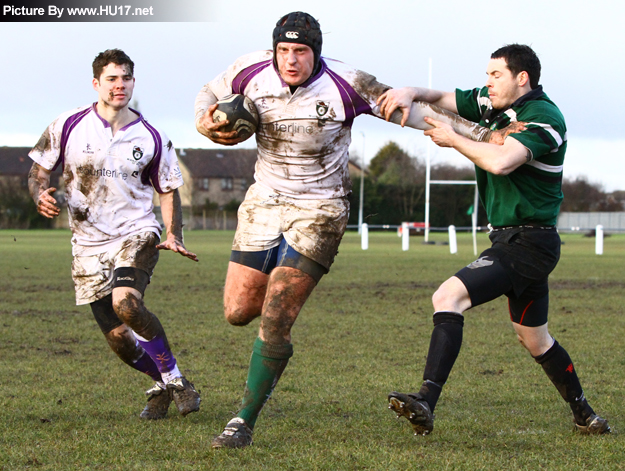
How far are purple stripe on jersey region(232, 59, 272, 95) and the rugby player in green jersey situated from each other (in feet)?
2.59

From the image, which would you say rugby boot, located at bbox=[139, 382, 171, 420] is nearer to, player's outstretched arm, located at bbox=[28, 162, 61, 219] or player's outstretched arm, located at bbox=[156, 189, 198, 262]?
player's outstretched arm, located at bbox=[156, 189, 198, 262]

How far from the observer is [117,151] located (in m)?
5.81

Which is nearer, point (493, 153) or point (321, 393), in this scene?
point (493, 153)

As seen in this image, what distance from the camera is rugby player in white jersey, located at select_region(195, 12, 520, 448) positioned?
4707mm

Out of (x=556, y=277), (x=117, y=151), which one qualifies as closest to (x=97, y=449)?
(x=117, y=151)

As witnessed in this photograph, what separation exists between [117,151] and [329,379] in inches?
101

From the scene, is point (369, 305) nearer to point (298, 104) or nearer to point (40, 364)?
point (40, 364)

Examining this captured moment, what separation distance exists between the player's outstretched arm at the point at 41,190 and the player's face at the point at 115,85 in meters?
0.69

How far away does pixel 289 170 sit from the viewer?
16.2 ft

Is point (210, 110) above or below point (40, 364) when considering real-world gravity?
above

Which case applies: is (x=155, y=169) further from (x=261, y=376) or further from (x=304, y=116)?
(x=261, y=376)

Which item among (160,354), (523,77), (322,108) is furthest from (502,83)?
(160,354)

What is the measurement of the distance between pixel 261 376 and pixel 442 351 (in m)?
1.08

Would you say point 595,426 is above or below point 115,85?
below
